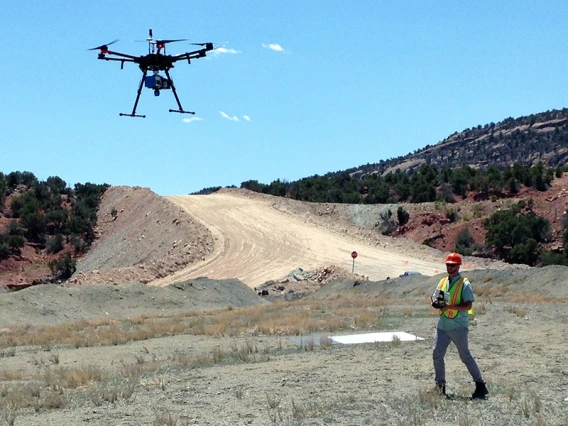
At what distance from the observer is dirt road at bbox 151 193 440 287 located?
45.9 m

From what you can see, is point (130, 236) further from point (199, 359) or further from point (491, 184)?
point (199, 359)

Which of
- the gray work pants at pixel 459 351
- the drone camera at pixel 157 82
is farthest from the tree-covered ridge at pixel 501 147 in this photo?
the gray work pants at pixel 459 351

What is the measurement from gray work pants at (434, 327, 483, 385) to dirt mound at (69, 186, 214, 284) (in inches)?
1307

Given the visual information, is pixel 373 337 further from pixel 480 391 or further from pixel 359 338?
pixel 480 391

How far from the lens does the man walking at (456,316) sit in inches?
428

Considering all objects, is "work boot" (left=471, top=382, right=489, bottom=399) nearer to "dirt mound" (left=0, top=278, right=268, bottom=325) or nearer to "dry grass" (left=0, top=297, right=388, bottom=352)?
"dry grass" (left=0, top=297, right=388, bottom=352)

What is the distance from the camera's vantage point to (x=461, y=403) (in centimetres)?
1057

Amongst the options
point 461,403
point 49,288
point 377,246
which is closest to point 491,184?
point 377,246

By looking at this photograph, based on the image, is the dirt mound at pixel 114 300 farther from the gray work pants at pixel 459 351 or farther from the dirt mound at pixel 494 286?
the gray work pants at pixel 459 351

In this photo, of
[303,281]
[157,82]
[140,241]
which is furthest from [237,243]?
→ [157,82]

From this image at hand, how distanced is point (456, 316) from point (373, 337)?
802 cm

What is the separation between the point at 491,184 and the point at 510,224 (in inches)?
613

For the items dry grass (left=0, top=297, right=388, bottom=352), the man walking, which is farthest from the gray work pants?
dry grass (left=0, top=297, right=388, bottom=352)

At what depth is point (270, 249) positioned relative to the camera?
50625 mm
